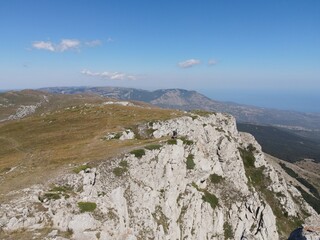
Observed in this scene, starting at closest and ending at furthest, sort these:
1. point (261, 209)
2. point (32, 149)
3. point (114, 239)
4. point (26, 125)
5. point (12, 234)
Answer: point (12, 234)
point (114, 239)
point (32, 149)
point (261, 209)
point (26, 125)

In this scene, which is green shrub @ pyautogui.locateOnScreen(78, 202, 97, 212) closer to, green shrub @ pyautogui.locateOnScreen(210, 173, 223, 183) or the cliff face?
the cliff face

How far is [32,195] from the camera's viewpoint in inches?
1474

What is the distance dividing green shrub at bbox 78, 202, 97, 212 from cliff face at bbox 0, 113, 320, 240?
0.39 ft

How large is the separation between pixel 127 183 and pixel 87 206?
14122 mm

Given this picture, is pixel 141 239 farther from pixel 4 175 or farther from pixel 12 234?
pixel 4 175

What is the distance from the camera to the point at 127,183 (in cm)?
5197

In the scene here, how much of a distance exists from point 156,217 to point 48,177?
1999 cm

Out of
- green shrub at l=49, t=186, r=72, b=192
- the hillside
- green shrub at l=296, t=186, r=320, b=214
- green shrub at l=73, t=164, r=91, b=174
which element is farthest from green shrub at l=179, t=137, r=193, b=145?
green shrub at l=296, t=186, r=320, b=214

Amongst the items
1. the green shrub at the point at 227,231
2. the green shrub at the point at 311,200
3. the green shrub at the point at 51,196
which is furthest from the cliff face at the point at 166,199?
the green shrub at the point at 311,200

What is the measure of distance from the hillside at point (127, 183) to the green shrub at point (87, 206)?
121 millimetres

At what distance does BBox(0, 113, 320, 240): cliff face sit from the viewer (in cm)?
3528

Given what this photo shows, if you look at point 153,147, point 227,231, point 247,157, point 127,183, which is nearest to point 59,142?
point 153,147

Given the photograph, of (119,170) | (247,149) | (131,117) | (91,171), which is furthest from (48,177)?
(247,149)

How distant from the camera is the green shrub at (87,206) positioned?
123 ft
